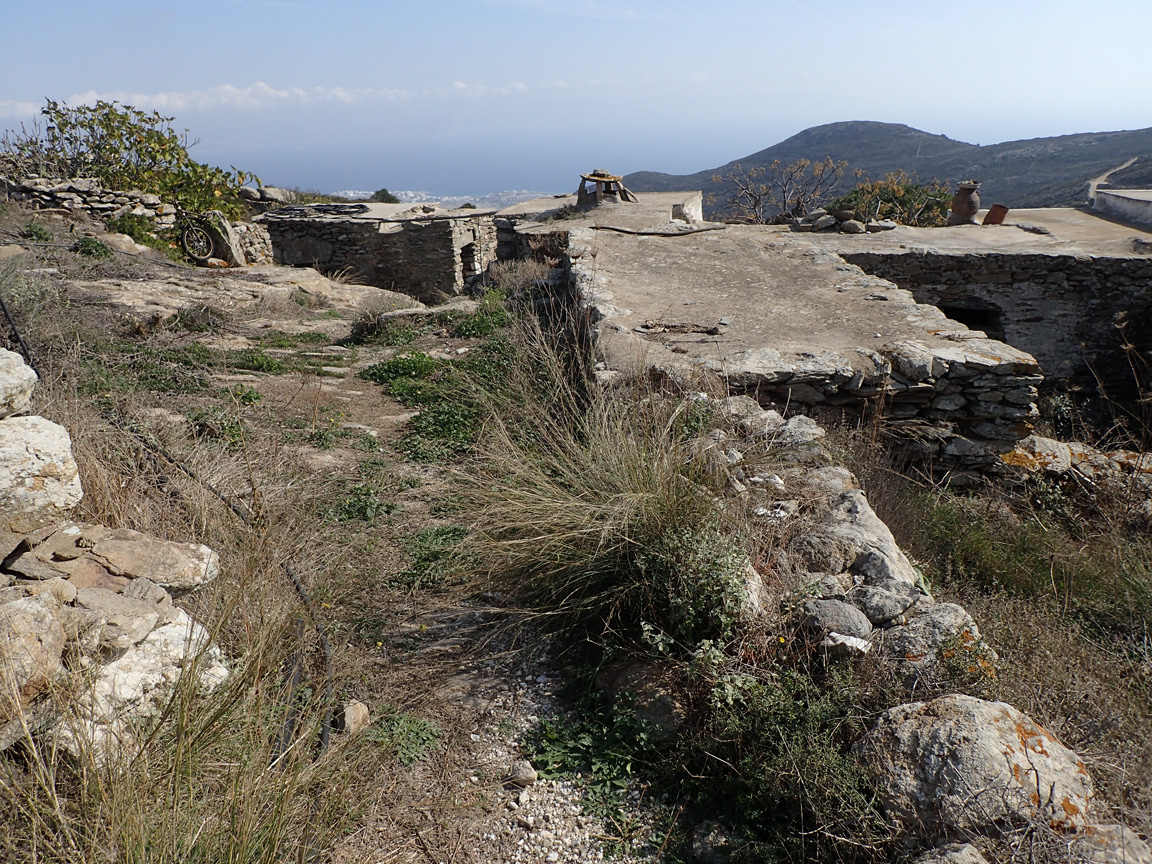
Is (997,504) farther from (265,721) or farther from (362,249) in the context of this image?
(362,249)

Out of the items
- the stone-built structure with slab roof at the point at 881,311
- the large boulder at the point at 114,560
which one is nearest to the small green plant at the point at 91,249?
the stone-built structure with slab roof at the point at 881,311

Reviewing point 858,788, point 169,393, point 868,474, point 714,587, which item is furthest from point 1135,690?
point 169,393

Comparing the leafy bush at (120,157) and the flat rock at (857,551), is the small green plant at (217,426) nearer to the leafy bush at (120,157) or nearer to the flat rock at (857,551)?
the flat rock at (857,551)

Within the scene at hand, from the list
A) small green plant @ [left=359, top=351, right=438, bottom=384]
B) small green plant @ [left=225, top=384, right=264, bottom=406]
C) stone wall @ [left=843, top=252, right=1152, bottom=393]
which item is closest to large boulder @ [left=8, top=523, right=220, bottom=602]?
small green plant @ [left=225, top=384, right=264, bottom=406]

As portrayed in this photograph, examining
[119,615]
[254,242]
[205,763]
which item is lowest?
[205,763]

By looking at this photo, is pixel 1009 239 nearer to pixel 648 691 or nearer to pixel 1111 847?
pixel 648 691

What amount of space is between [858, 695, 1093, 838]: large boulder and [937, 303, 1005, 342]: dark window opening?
28.3 feet

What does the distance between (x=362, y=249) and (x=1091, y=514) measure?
13750mm

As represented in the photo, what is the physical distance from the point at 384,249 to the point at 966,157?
55.2m

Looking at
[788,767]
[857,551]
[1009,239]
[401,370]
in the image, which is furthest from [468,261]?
[788,767]

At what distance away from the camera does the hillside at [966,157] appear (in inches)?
1678

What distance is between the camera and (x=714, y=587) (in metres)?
2.42

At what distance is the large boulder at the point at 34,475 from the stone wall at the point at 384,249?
12344mm

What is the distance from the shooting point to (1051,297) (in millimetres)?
9109
